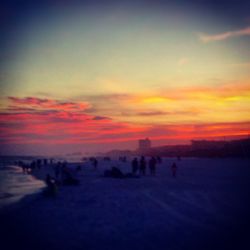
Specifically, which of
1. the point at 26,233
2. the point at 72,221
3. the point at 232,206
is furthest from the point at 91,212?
the point at 232,206

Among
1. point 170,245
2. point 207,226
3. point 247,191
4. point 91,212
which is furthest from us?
Result: point 247,191

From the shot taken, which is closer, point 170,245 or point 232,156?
point 170,245

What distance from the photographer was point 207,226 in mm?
12273

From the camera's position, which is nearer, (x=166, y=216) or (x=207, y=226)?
(x=207, y=226)

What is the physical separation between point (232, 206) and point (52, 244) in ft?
31.2

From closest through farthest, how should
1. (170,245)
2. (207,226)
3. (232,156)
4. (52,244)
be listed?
(170,245), (52,244), (207,226), (232,156)

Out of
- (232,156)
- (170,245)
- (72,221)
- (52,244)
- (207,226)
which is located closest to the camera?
(170,245)

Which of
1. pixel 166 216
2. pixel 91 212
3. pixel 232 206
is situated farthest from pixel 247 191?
pixel 91 212

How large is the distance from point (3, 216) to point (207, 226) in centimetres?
1020

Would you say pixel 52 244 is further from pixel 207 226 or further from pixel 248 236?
pixel 248 236

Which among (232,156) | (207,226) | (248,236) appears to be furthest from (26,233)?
(232,156)

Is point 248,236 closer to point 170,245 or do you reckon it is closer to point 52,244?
point 170,245

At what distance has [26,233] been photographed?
1254 cm

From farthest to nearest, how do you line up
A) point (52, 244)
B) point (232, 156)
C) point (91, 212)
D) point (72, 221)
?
point (232, 156), point (91, 212), point (72, 221), point (52, 244)
